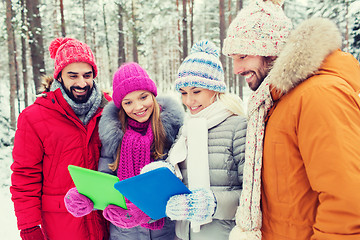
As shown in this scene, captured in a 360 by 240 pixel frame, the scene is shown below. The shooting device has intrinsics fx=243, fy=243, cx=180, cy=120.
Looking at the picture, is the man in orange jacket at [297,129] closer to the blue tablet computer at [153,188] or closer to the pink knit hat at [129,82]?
the blue tablet computer at [153,188]

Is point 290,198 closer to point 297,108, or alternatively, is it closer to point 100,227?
point 297,108

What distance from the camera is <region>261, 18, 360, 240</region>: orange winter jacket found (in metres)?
1.25

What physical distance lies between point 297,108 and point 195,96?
40.1 inches

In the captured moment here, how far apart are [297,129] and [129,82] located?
1721 millimetres

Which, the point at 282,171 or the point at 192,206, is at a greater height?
the point at 282,171

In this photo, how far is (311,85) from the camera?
1394mm

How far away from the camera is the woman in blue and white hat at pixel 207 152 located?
1.80 meters

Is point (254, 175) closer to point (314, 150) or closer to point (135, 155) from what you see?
point (314, 150)

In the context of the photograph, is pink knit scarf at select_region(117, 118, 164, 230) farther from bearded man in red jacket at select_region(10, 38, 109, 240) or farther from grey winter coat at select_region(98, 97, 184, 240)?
bearded man in red jacket at select_region(10, 38, 109, 240)

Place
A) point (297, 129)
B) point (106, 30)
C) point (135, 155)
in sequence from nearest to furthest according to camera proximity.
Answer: point (297, 129) < point (135, 155) < point (106, 30)

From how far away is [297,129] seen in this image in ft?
4.79

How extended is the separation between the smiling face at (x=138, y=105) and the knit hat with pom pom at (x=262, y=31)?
1.14 m

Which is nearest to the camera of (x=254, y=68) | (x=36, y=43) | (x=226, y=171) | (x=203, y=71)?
(x=254, y=68)

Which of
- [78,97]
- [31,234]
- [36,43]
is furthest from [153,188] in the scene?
[36,43]
